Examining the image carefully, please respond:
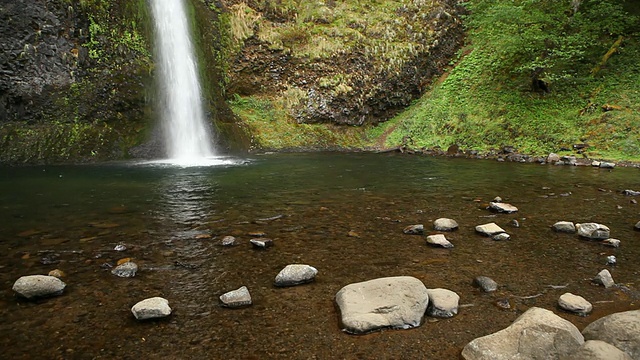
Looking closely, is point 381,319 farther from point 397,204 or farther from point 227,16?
point 227,16

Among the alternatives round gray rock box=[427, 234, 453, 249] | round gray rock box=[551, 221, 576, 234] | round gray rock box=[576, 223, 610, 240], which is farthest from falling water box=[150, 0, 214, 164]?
round gray rock box=[576, 223, 610, 240]

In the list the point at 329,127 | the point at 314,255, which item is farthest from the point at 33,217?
the point at 329,127

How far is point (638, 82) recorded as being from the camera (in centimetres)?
1700

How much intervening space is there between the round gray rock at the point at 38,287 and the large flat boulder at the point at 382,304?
2998 mm

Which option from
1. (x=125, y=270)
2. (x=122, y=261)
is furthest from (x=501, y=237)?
(x=122, y=261)

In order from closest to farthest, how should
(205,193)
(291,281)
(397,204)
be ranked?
(291,281) → (397,204) → (205,193)

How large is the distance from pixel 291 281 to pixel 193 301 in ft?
3.52

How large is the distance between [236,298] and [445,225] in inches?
155

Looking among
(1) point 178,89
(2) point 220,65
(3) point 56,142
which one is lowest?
(3) point 56,142

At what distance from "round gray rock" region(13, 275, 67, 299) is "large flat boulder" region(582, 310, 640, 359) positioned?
5035mm

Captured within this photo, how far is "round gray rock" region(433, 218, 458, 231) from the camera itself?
236 inches

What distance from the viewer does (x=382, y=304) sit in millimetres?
3322

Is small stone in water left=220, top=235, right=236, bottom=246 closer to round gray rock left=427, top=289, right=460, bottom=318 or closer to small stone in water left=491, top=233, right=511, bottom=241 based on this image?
round gray rock left=427, top=289, right=460, bottom=318

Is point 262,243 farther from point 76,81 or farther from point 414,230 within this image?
point 76,81
